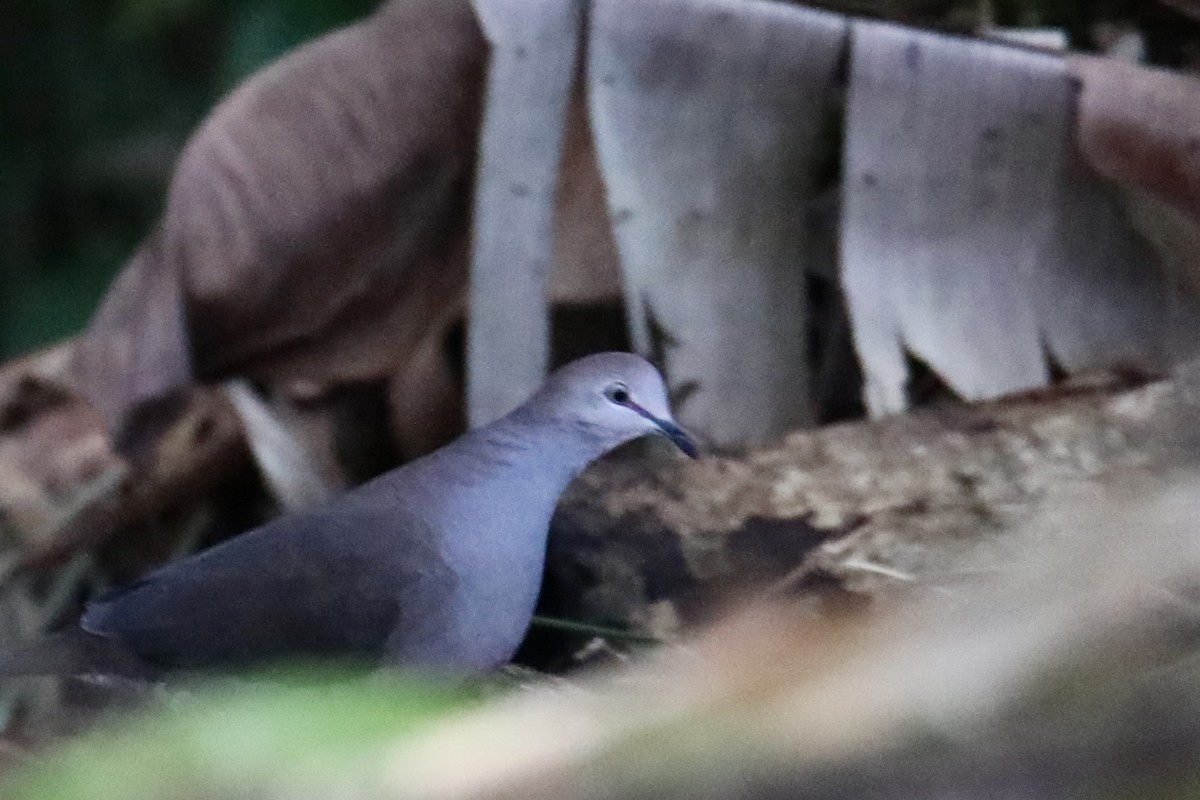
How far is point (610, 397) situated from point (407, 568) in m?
0.29

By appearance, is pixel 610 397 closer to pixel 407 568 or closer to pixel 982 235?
pixel 407 568

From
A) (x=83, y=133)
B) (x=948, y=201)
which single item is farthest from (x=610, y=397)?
(x=83, y=133)

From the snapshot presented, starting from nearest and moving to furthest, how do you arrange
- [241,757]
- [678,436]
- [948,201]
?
[241,757] → [678,436] → [948,201]

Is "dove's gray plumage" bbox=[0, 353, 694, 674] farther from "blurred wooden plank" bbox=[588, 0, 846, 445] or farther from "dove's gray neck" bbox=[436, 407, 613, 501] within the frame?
"blurred wooden plank" bbox=[588, 0, 846, 445]

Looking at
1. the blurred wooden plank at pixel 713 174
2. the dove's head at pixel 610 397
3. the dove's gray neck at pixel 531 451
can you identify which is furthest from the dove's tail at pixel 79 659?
the blurred wooden plank at pixel 713 174

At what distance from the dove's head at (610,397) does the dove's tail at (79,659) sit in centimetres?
49

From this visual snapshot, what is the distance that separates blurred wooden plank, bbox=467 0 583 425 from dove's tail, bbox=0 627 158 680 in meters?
0.56

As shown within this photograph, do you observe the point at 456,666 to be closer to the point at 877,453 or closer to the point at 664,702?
the point at 877,453

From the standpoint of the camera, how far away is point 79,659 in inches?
59.2

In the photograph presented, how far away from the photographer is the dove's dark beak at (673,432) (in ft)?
5.26

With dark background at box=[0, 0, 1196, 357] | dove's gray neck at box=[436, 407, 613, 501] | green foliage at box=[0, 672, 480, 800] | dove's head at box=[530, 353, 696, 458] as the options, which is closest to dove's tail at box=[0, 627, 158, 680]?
dove's gray neck at box=[436, 407, 613, 501]

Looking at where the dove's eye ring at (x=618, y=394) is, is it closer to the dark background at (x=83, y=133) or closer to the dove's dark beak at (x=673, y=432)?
the dove's dark beak at (x=673, y=432)

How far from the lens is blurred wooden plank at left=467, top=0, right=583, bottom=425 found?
183 centimetres

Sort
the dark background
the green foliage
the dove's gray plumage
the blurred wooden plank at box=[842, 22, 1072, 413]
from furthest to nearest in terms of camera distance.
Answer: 1. the dark background
2. the blurred wooden plank at box=[842, 22, 1072, 413]
3. the dove's gray plumage
4. the green foliage
